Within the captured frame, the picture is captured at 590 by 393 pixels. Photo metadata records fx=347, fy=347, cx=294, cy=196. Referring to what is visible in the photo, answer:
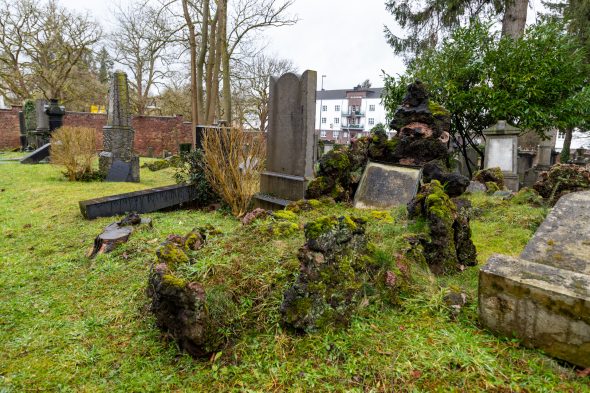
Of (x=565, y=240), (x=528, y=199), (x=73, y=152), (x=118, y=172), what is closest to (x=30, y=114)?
(x=73, y=152)

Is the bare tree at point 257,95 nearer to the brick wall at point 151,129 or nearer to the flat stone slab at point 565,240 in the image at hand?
the brick wall at point 151,129

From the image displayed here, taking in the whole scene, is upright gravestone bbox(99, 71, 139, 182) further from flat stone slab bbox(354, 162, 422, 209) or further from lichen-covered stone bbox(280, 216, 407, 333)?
lichen-covered stone bbox(280, 216, 407, 333)

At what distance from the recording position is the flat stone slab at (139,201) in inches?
A: 227

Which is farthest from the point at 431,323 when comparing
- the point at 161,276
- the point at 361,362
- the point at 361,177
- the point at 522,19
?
the point at 522,19

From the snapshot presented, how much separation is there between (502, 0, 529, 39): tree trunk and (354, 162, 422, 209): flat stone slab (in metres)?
9.36

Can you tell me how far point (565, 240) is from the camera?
2.59 metres

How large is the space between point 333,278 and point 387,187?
348cm

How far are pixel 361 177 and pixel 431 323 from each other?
3.81 metres

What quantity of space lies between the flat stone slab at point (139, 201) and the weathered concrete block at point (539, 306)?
579 centimetres

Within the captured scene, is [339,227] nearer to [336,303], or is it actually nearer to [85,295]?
[336,303]

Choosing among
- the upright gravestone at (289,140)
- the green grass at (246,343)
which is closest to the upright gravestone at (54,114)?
the upright gravestone at (289,140)

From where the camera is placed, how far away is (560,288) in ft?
5.86

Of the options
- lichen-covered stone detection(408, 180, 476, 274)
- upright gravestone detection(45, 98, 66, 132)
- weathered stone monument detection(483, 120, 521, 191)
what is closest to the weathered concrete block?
lichen-covered stone detection(408, 180, 476, 274)

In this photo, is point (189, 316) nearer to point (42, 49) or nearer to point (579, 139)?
point (42, 49)
